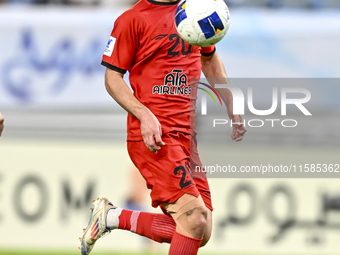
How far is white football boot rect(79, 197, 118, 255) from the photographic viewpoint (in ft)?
11.6

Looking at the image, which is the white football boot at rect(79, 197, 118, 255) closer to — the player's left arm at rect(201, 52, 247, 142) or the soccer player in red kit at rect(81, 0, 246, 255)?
the soccer player in red kit at rect(81, 0, 246, 255)

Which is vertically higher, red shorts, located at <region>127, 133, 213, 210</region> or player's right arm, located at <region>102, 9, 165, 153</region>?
player's right arm, located at <region>102, 9, 165, 153</region>

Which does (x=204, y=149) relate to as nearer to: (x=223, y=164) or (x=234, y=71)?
(x=223, y=164)

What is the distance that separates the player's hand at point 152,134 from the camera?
2811 mm

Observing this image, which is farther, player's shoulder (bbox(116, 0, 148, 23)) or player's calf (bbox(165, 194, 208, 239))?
player's shoulder (bbox(116, 0, 148, 23))

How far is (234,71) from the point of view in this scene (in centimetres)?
611

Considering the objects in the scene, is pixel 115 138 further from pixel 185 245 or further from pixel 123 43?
pixel 185 245

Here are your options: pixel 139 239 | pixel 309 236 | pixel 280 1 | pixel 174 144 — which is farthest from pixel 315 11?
pixel 174 144

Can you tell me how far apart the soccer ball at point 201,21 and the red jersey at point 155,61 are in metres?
0.16

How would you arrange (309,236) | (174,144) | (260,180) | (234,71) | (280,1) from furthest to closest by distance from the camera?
(280,1)
(234,71)
(260,180)
(309,236)
(174,144)

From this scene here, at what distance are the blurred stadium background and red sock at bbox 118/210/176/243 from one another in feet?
4.58

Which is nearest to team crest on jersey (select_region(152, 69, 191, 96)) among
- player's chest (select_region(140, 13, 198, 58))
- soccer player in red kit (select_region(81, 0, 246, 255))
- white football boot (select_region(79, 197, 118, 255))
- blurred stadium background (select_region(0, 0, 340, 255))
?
soccer player in red kit (select_region(81, 0, 246, 255))

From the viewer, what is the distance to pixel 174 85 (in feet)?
10.0

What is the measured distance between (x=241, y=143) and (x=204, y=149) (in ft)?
1.40
